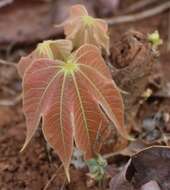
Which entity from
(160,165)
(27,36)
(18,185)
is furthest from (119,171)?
(27,36)

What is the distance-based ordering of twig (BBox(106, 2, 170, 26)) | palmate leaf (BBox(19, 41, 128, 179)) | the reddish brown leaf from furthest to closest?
1. twig (BBox(106, 2, 170, 26))
2. the reddish brown leaf
3. palmate leaf (BBox(19, 41, 128, 179))

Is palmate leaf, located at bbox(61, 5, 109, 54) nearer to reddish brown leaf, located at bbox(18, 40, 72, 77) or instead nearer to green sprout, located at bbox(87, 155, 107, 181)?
reddish brown leaf, located at bbox(18, 40, 72, 77)

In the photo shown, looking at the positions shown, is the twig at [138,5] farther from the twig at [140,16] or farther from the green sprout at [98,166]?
the green sprout at [98,166]

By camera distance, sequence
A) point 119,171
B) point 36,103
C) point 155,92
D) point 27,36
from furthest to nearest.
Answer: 1. point 27,36
2. point 155,92
3. point 119,171
4. point 36,103

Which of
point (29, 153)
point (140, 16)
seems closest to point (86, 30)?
point (29, 153)

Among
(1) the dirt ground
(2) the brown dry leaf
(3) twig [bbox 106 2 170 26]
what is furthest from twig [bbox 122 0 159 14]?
(2) the brown dry leaf

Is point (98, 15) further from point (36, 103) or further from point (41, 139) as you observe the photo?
point (36, 103)

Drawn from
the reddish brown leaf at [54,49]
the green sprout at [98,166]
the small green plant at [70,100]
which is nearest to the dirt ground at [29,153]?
the green sprout at [98,166]
